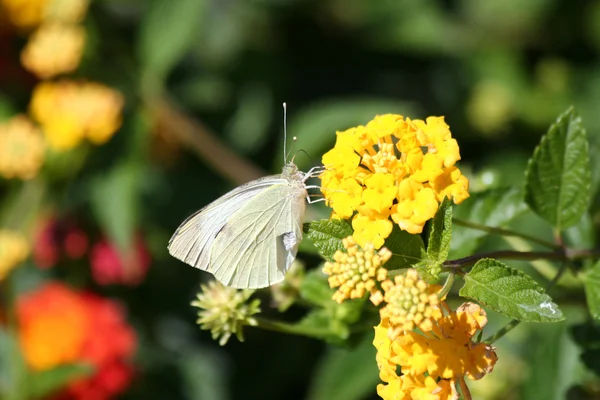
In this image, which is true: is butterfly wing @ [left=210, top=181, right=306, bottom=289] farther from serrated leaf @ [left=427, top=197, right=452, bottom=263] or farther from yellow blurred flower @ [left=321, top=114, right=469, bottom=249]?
serrated leaf @ [left=427, top=197, right=452, bottom=263]

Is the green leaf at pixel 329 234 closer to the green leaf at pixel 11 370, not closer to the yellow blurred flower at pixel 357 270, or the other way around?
the yellow blurred flower at pixel 357 270

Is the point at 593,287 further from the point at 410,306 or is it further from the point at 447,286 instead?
the point at 410,306

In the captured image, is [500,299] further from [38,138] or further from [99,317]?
[38,138]

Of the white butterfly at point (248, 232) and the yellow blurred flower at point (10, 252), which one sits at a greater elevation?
the white butterfly at point (248, 232)

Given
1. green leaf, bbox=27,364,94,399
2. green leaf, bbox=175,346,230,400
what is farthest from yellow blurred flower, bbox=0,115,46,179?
green leaf, bbox=175,346,230,400

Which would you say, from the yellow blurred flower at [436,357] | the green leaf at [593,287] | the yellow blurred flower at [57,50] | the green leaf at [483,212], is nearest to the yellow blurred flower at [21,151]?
the yellow blurred flower at [57,50]

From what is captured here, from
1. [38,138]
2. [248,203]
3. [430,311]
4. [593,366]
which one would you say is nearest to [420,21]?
[38,138]
